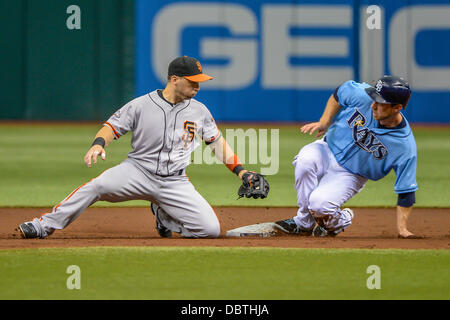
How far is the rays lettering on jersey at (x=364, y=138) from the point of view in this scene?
242 inches

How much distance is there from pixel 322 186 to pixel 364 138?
1.73ft

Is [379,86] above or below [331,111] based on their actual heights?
above

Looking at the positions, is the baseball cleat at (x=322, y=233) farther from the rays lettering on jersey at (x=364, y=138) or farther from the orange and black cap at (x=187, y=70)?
the orange and black cap at (x=187, y=70)

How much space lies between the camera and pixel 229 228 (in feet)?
23.2

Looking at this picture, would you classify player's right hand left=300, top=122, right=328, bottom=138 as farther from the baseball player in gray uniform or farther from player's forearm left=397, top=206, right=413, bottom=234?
player's forearm left=397, top=206, right=413, bottom=234

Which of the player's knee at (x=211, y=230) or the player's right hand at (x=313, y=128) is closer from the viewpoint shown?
the player's right hand at (x=313, y=128)

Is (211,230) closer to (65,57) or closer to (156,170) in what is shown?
(156,170)

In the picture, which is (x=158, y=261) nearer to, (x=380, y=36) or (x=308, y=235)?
(x=308, y=235)

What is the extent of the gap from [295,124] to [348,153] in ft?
43.2

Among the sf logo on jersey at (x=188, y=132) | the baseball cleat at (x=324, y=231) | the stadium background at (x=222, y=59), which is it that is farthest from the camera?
the stadium background at (x=222, y=59)

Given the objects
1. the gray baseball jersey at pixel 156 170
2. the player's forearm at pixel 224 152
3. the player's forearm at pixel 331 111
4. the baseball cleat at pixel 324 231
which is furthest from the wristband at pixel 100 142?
the baseball cleat at pixel 324 231

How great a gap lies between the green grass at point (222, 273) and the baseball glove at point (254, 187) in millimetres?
517

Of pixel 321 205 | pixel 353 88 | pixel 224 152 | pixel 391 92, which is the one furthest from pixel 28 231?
pixel 391 92
